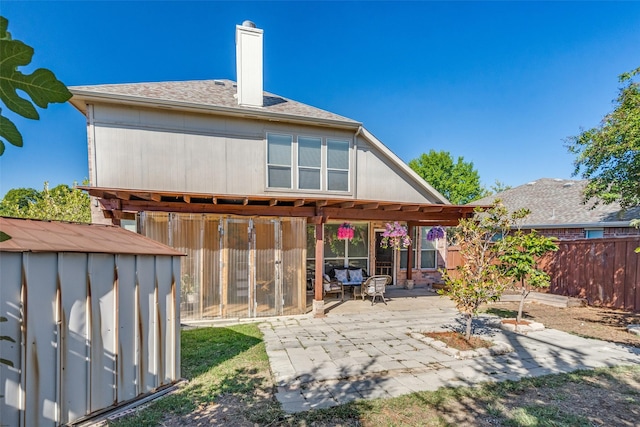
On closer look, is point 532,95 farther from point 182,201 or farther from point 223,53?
point 182,201

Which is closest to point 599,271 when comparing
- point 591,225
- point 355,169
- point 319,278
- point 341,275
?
point 591,225

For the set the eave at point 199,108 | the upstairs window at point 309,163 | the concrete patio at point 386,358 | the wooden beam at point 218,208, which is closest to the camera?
the concrete patio at point 386,358

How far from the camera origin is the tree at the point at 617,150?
7893 millimetres

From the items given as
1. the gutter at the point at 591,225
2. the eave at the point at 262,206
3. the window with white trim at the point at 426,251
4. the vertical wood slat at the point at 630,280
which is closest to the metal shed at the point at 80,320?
the eave at the point at 262,206

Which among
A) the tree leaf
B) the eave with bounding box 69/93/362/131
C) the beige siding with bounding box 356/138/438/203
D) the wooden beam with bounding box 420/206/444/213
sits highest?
the eave with bounding box 69/93/362/131

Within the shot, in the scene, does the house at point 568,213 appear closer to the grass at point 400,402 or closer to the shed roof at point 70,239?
the grass at point 400,402

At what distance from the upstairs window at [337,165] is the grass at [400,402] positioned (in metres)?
6.52

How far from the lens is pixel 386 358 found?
5488 mm

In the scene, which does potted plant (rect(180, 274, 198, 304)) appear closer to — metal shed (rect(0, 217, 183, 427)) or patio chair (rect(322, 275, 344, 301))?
metal shed (rect(0, 217, 183, 427))

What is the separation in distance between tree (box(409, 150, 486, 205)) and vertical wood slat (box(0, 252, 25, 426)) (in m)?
38.4

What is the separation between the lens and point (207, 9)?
10.1 meters

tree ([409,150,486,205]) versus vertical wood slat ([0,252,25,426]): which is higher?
tree ([409,150,486,205])

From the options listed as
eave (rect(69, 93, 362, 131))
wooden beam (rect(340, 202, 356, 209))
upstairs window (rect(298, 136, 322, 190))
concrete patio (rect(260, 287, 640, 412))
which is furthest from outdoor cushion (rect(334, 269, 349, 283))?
eave (rect(69, 93, 362, 131))

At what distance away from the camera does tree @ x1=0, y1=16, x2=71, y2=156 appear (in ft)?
2.24
